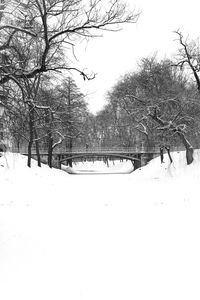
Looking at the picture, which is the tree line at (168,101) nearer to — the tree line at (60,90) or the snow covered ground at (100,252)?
the tree line at (60,90)

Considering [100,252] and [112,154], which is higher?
[112,154]

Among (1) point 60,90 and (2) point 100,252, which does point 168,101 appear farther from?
(2) point 100,252

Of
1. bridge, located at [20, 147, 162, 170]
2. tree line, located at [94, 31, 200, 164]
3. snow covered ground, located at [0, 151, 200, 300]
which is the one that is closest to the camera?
snow covered ground, located at [0, 151, 200, 300]

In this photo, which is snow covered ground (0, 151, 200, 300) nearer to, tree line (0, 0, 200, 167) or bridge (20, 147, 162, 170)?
tree line (0, 0, 200, 167)

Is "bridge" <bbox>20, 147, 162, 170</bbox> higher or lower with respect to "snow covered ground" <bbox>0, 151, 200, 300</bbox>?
higher

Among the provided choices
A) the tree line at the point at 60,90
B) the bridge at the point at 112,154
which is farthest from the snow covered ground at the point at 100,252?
the bridge at the point at 112,154

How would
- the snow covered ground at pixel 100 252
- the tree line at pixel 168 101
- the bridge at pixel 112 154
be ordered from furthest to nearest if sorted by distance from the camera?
the bridge at pixel 112 154, the tree line at pixel 168 101, the snow covered ground at pixel 100 252

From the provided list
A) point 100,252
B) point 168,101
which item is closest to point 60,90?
point 168,101

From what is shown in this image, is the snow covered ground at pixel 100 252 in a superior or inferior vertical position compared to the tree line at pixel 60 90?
inferior

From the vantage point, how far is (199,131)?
23812mm

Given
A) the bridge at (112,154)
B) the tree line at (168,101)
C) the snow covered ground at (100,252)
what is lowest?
the snow covered ground at (100,252)

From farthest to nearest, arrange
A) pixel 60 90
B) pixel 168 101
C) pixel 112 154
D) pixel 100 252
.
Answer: pixel 112 154 → pixel 60 90 → pixel 168 101 → pixel 100 252

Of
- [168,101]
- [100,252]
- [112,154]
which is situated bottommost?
[100,252]

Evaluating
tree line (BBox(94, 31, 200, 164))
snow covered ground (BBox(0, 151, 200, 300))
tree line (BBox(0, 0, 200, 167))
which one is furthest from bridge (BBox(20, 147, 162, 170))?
snow covered ground (BBox(0, 151, 200, 300))
